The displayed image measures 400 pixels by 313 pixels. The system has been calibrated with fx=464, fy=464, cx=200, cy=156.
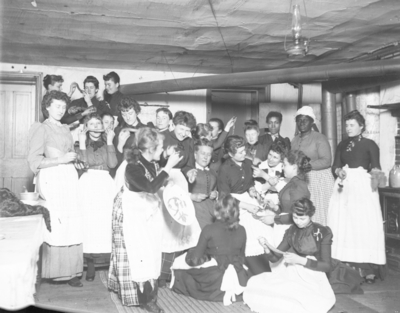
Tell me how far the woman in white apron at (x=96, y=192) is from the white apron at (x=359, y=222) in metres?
2.70

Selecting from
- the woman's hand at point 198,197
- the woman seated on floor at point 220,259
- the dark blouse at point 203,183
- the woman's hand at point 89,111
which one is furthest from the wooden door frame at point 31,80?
the woman seated on floor at point 220,259

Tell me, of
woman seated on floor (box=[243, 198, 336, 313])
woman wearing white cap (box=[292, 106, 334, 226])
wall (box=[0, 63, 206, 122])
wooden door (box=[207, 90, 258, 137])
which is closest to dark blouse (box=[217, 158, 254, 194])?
woman seated on floor (box=[243, 198, 336, 313])

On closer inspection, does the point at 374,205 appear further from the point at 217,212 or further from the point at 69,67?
the point at 69,67

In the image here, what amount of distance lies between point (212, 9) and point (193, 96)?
2.93 meters

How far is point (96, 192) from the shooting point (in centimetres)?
533

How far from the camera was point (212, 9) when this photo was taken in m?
4.90

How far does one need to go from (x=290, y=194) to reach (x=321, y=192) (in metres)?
1.22

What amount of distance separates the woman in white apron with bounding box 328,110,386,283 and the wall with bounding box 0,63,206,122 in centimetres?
301

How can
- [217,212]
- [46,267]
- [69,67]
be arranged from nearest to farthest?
1. [217,212]
2. [46,267]
3. [69,67]

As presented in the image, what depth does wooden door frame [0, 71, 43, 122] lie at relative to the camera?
6720mm

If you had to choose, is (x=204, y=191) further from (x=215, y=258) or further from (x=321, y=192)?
(x=321, y=192)

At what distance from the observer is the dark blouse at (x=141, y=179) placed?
3.93 metres

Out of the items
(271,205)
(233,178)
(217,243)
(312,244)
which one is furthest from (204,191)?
(312,244)

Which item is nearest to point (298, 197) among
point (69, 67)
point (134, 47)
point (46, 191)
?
point (46, 191)
